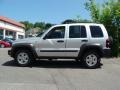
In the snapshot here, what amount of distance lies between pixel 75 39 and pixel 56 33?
3.11 feet

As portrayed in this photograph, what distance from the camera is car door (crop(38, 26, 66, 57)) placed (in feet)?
44.8

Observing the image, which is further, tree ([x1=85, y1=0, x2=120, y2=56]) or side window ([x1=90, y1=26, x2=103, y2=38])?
tree ([x1=85, y1=0, x2=120, y2=56])

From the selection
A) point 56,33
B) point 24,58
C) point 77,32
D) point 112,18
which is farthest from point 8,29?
point 77,32

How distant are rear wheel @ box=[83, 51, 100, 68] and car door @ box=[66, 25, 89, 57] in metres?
0.46

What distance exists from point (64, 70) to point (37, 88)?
3.91m

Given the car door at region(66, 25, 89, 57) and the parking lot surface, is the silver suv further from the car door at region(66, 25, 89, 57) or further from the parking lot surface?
the parking lot surface

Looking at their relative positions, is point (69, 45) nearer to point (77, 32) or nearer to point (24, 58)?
point (77, 32)

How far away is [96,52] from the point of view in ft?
44.7

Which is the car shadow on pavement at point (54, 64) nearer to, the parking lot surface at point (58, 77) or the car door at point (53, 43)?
the parking lot surface at point (58, 77)

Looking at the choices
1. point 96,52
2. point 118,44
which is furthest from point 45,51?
point 118,44

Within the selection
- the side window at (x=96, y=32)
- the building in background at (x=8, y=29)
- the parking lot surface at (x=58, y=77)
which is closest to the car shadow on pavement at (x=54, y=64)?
the parking lot surface at (x=58, y=77)

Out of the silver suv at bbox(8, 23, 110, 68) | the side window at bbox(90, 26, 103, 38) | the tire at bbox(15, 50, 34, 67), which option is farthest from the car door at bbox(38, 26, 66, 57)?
the side window at bbox(90, 26, 103, 38)

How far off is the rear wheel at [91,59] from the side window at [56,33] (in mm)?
1408

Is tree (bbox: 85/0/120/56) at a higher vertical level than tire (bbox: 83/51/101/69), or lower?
higher
